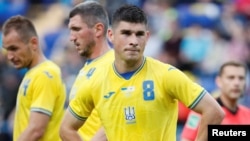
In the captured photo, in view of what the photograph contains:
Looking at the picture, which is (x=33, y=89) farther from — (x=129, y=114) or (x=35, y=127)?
(x=129, y=114)

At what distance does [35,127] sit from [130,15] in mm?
1859

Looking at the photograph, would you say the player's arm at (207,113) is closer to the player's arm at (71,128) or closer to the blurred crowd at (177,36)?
the player's arm at (71,128)

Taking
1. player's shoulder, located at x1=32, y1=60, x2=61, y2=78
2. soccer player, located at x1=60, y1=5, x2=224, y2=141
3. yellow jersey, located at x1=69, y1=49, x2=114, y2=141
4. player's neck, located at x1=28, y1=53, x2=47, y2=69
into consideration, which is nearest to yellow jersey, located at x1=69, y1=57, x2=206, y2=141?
soccer player, located at x1=60, y1=5, x2=224, y2=141

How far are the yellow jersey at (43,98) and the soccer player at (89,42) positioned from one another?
297mm

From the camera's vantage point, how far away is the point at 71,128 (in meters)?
7.85

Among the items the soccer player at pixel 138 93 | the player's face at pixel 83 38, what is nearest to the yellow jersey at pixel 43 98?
the player's face at pixel 83 38

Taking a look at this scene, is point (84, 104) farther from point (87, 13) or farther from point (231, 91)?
point (231, 91)

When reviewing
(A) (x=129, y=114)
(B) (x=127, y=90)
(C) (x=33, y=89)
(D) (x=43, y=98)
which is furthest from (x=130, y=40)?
(C) (x=33, y=89)

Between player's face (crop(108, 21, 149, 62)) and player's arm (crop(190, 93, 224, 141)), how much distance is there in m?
0.62

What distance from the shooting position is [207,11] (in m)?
15.0

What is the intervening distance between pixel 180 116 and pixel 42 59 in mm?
4222

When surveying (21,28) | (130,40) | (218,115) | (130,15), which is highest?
(130,15)

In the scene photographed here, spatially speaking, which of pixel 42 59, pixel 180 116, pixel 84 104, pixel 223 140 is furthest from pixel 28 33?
pixel 180 116

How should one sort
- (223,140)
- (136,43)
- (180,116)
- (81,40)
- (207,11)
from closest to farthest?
(136,43) < (223,140) < (81,40) < (180,116) < (207,11)
